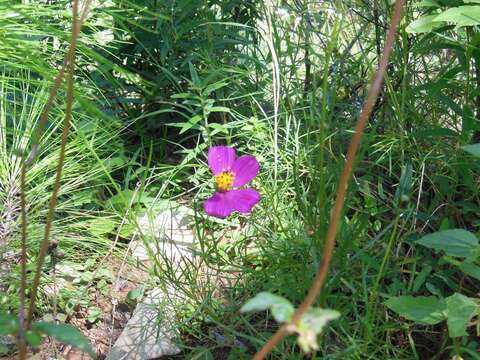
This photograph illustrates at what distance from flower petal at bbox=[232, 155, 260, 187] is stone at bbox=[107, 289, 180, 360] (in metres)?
0.29

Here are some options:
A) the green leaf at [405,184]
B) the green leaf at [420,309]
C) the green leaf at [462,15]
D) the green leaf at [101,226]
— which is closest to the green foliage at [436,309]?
the green leaf at [420,309]

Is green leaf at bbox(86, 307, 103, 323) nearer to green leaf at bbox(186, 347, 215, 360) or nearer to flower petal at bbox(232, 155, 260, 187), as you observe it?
green leaf at bbox(186, 347, 215, 360)

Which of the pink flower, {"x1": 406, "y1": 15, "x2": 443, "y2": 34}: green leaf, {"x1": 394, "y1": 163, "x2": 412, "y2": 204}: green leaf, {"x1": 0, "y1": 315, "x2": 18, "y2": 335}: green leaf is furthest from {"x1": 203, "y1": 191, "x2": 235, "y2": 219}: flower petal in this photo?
{"x1": 0, "y1": 315, "x2": 18, "y2": 335}: green leaf

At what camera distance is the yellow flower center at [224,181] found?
4.26 ft

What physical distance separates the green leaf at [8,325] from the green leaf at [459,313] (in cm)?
64

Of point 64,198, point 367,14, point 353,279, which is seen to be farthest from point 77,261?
point 367,14

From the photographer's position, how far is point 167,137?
197cm

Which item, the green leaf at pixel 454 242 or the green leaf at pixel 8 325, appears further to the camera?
the green leaf at pixel 454 242

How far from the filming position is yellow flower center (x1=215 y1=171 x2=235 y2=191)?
1.30m

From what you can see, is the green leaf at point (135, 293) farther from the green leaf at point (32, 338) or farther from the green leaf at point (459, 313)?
the green leaf at point (32, 338)

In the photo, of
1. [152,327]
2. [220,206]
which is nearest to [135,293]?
[152,327]

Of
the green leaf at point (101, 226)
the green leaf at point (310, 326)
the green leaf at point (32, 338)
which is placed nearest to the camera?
the green leaf at point (310, 326)

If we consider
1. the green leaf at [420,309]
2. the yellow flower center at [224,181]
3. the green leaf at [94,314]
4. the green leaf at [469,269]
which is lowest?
the green leaf at [94,314]

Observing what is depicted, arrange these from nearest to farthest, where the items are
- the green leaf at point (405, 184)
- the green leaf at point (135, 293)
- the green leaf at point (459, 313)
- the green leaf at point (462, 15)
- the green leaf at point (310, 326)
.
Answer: the green leaf at point (310, 326) < the green leaf at point (459, 313) < the green leaf at point (462, 15) < the green leaf at point (405, 184) < the green leaf at point (135, 293)
